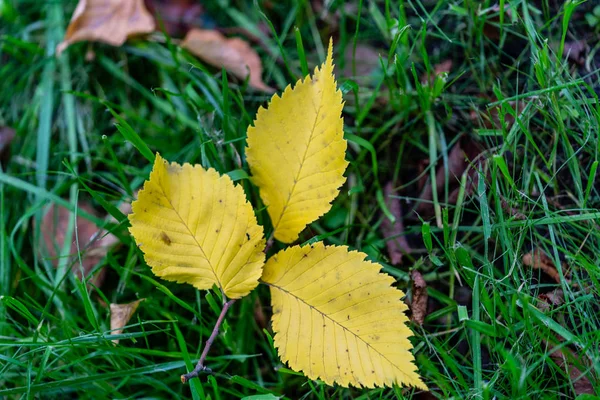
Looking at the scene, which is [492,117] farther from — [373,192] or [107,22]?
[107,22]

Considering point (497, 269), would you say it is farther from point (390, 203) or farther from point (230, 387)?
point (230, 387)

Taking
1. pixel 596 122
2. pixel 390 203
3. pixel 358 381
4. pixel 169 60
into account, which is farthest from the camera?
pixel 169 60

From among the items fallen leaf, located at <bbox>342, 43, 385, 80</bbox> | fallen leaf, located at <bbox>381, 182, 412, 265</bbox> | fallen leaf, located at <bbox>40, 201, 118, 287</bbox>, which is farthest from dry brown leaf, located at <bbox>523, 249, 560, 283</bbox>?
fallen leaf, located at <bbox>40, 201, 118, 287</bbox>

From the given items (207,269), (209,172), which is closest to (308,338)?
(207,269)

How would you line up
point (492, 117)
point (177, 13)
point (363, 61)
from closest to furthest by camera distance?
point (492, 117) < point (363, 61) < point (177, 13)

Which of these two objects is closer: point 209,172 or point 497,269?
point 209,172

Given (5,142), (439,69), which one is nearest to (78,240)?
(5,142)

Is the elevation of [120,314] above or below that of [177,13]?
below
